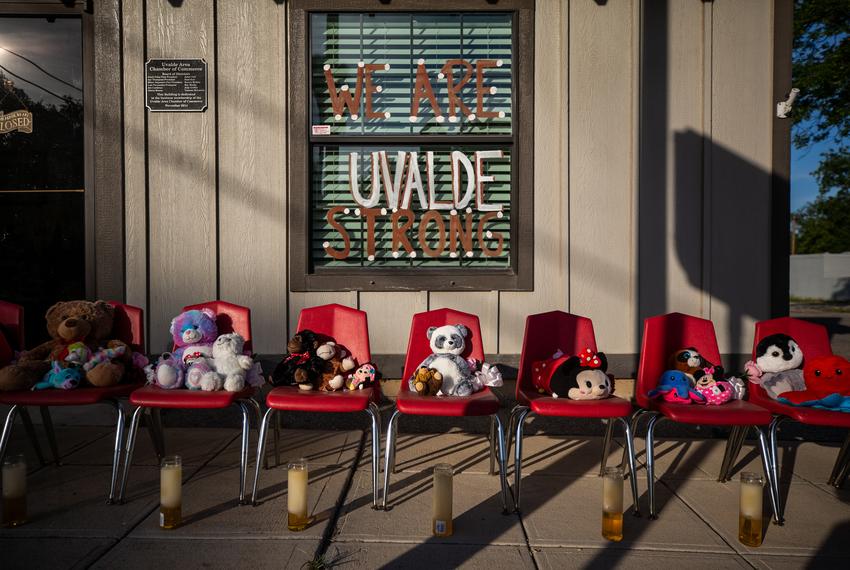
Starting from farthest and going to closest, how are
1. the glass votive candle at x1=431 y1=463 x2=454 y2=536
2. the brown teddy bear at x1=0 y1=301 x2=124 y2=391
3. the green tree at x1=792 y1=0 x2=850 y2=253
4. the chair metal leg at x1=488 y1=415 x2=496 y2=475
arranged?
the green tree at x1=792 y1=0 x2=850 y2=253, the chair metal leg at x1=488 y1=415 x2=496 y2=475, the brown teddy bear at x1=0 y1=301 x2=124 y2=391, the glass votive candle at x1=431 y1=463 x2=454 y2=536

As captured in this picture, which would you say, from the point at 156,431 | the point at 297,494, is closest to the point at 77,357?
the point at 156,431

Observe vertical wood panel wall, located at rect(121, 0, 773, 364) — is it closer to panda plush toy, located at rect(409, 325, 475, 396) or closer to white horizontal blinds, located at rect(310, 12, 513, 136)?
white horizontal blinds, located at rect(310, 12, 513, 136)

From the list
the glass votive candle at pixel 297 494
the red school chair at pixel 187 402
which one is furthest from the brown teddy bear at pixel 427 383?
the red school chair at pixel 187 402

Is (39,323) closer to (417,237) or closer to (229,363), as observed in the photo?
(229,363)

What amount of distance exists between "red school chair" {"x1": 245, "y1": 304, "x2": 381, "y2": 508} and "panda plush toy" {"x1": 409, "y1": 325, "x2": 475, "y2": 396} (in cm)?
37

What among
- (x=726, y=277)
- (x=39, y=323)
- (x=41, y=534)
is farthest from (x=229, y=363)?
(x=726, y=277)

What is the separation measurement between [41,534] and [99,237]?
2.37m

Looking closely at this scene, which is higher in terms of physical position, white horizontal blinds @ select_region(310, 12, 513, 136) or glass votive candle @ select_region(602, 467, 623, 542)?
white horizontal blinds @ select_region(310, 12, 513, 136)

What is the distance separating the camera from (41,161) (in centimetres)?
455

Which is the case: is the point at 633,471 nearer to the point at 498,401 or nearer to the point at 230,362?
the point at 498,401

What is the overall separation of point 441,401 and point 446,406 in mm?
50

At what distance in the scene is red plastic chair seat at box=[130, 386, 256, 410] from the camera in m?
3.15

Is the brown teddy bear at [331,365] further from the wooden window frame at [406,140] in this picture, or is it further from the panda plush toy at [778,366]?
the panda plush toy at [778,366]

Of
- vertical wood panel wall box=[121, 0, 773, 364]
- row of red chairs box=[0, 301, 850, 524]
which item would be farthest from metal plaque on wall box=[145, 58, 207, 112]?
row of red chairs box=[0, 301, 850, 524]
